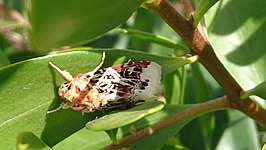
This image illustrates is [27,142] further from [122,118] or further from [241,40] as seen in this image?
[241,40]

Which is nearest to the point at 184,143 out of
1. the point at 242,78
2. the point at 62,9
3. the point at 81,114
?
the point at 242,78

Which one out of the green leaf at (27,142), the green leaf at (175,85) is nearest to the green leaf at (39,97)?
the green leaf at (27,142)

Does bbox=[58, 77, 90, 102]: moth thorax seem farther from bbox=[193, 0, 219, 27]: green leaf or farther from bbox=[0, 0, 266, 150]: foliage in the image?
bbox=[193, 0, 219, 27]: green leaf

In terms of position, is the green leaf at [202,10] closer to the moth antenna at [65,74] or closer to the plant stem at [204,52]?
the plant stem at [204,52]

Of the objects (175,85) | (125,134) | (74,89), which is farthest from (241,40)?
(74,89)

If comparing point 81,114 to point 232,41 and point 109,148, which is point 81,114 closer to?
point 109,148

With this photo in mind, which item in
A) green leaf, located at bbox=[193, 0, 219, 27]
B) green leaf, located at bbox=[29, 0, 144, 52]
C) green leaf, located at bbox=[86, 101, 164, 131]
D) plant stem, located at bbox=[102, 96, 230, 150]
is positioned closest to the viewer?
green leaf, located at bbox=[29, 0, 144, 52]

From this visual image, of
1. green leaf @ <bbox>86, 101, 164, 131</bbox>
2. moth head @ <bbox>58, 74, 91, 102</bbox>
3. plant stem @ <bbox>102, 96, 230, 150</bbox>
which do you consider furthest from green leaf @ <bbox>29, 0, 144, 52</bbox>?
plant stem @ <bbox>102, 96, 230, 150</bbox>
